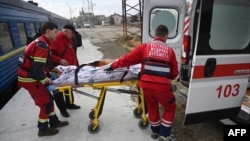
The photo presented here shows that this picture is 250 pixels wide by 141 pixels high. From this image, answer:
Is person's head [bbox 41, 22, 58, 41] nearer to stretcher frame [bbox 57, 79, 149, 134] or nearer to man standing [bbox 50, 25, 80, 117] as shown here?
man standing [bbox 50, 25, 80, 117]

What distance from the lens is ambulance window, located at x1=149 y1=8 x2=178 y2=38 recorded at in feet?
14.4

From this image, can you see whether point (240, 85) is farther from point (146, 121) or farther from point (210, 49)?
point (146, 121)

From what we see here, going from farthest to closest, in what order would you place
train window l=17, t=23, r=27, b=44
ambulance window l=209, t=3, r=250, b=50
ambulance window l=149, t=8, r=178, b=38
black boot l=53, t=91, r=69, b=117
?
1. train window l=17, t=23, r=27, b=44
2. ambulance window l=149, t=8, r=178, b=38
3. black boot l=53, t=91, r=69, b=117
4. ambulance window l=209, t=3, r=250, b=50

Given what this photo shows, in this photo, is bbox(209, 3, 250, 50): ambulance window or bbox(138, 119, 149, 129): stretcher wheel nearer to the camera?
bbox(209, 3, 250, 50): ambulance window

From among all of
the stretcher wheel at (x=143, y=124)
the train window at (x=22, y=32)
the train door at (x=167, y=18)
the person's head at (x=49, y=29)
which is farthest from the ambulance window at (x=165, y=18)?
the train window at (x=22, y=32)

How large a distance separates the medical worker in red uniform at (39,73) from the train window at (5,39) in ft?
9.39

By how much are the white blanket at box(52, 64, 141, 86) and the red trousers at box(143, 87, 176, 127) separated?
1.41 feet

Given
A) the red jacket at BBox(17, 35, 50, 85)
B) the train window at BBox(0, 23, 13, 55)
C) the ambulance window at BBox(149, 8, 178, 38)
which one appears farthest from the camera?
→ the train window at BBox(0, 23, 13, 55)

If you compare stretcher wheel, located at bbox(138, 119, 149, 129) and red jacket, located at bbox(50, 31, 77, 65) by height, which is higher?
red jacket, located at bbox(50, 31, 77, 65)

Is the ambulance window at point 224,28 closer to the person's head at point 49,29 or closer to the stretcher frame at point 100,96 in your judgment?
the stretcher frame at point 100,96

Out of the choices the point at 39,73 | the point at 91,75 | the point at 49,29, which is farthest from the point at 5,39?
the point at 91,75

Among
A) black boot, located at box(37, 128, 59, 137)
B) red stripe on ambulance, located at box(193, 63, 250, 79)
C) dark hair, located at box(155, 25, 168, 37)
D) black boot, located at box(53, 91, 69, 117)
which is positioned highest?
dark hair, located at box(155, 25, 168, 37)

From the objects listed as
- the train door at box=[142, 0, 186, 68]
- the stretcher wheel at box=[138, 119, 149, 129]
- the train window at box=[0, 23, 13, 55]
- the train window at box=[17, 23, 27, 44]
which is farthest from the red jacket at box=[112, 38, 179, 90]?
the train window at box=[17, 23, 27, 44]

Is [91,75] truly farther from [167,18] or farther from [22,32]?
[22,32]
